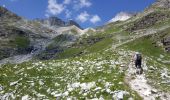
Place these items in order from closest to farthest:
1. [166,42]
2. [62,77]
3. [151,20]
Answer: [62,77] → [166,42] → [151,20]

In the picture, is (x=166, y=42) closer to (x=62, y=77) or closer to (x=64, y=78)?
(x=62, y=77)

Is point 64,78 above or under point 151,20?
under

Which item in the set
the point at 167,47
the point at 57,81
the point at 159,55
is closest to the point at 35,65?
the point at 57,81

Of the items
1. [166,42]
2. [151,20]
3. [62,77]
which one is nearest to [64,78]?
[62,77]

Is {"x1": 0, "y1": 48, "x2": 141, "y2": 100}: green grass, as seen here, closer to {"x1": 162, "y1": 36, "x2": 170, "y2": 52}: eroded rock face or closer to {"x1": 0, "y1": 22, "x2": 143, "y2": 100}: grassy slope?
{"x1": 0, "y1": 22, "x2": 143, "y2": 100}: grassy slope

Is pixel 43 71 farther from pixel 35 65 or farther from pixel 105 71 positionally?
pixel 105 71

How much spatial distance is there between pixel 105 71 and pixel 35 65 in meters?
9.68

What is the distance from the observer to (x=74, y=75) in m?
40.4

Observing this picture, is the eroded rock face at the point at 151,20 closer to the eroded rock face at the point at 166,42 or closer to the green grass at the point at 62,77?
the eroded rock face at the point at 166,42

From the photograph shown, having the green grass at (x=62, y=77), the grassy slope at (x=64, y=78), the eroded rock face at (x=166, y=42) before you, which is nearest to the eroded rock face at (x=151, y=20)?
the eroded rock face at (x=166, y=42)

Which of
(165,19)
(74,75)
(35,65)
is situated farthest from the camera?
(165,19)

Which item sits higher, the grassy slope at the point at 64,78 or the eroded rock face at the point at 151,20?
the eroded rock face at the point at 151,20

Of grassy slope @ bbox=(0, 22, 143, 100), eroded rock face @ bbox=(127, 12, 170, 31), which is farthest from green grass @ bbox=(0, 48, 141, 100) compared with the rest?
eroded rock face @ bbox=(127, 12, 170, 31)

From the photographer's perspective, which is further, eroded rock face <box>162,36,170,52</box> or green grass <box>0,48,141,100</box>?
eroded rock face <box>162,36,170,52</box>
